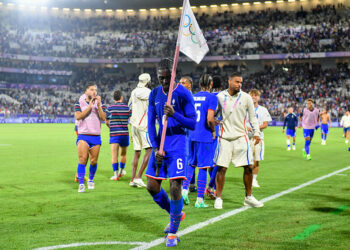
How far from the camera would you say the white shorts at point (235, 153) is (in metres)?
6.45

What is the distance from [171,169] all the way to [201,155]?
7.57 ft

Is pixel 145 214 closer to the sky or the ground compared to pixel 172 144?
closer to the ground

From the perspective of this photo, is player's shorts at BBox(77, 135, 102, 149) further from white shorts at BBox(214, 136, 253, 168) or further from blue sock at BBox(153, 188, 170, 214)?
blue sock at BBox(153, 188, 170, 214)

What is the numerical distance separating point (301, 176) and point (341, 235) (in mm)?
5272

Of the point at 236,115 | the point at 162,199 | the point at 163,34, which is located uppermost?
the point at 163,34

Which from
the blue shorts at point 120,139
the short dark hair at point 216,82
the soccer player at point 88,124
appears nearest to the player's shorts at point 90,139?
the soccer player at point 88,124

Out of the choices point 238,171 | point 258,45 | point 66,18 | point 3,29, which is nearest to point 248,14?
point 258,45

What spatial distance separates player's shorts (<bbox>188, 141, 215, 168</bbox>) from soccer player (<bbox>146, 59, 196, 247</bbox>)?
83.2 inches

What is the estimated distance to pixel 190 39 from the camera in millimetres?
4852

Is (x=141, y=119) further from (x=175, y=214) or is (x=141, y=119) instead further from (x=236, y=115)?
(x=175, y=214)

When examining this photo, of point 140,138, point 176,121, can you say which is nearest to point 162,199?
point 176,121

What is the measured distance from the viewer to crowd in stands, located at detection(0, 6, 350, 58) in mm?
54625

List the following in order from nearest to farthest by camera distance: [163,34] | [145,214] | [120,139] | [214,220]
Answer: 1. [214,220]
2. [145,214]
3. [120,139]
4. [163,34]

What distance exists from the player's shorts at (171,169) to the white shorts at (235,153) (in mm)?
2084
